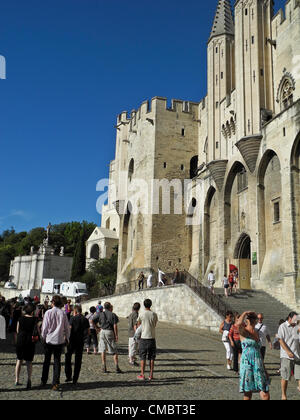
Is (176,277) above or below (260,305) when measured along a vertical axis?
above

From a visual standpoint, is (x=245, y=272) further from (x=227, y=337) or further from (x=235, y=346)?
(x=235, y=346)

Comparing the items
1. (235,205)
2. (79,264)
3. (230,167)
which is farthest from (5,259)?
(230,167)

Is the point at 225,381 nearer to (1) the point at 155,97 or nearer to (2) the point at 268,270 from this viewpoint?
(2) the point at 268,270

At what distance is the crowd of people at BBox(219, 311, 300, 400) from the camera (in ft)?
19.0

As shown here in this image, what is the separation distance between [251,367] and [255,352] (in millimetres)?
213

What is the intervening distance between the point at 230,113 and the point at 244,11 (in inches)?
251

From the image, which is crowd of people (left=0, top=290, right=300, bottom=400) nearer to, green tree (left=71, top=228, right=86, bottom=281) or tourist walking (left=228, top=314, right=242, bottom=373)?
tourist walking (left=228, top=314, right=242, bottom=373)

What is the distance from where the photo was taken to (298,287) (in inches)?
786

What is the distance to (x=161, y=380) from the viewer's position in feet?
27.0

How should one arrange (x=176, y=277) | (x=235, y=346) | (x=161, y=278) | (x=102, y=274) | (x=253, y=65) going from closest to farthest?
(x=235, y=346)
(x=176, y=277)
(x=161, y=278)
(x=253, y=65)
(x=102, y=274)

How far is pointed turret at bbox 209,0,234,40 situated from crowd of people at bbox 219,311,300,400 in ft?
88.5

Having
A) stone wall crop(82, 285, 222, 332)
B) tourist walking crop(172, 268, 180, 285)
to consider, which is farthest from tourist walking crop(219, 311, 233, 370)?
tourist walking crop(172, 268, 180, 285)

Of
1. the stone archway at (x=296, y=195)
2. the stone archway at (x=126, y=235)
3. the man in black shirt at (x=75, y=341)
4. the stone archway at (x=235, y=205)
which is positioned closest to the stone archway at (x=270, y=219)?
the stone archway at (x=296, y=195)

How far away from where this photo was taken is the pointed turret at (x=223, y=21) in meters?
31.8
